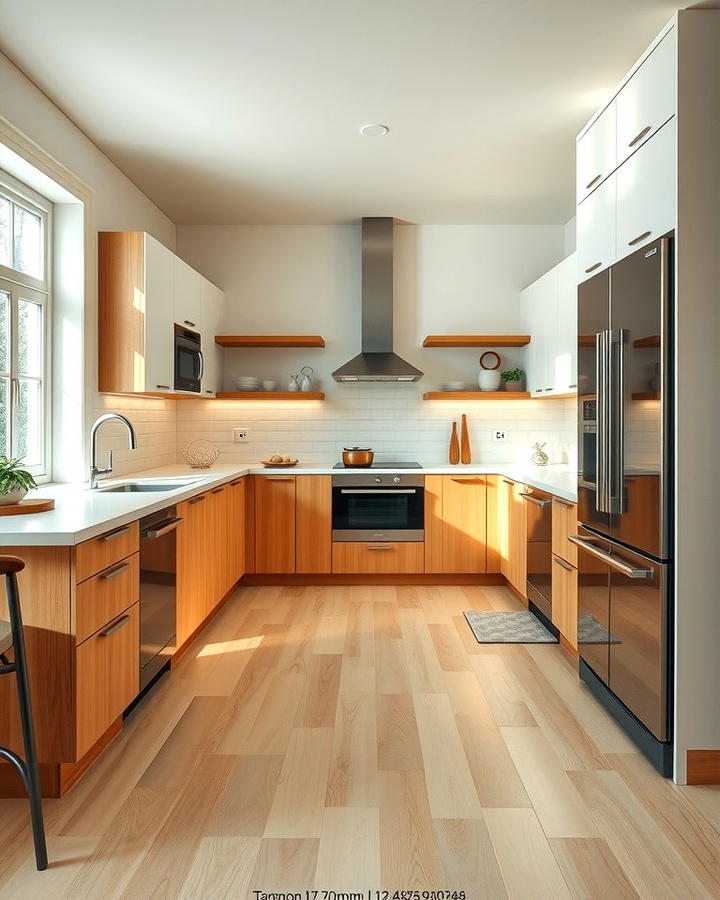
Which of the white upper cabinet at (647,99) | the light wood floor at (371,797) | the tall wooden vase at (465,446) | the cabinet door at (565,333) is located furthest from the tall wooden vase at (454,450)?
the white upper cabinet at (647,99)

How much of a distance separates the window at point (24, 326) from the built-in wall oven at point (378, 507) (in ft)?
6.72

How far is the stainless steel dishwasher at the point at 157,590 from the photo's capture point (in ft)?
9.16

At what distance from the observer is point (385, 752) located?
2.45 metres

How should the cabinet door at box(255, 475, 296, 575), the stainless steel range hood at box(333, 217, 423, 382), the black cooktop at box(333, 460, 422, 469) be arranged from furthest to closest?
the stainless steel range hood at box(333, 217, 423, 382)
the black cooktop at box(333, 460, 422, 469)
the cabinet door at box(255, 475, 296, 575)

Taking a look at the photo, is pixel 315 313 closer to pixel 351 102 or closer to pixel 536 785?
pixel 351 102

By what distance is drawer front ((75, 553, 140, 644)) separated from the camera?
2.16m

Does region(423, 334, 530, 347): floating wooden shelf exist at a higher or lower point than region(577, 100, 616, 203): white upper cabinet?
Result: lower

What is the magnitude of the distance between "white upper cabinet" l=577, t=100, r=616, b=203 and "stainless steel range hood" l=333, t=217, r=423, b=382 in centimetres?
219

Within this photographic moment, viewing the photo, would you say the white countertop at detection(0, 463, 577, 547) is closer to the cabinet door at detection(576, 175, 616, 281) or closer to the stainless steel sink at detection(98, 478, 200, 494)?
the stainless steel sink at detection(98, 478, 200, 494)

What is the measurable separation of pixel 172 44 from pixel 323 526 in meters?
A: 3.12

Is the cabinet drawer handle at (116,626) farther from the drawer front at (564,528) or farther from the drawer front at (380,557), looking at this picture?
the drawer front at (380,557)

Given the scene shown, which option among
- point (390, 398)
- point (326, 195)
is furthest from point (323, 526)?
point (326, 195)

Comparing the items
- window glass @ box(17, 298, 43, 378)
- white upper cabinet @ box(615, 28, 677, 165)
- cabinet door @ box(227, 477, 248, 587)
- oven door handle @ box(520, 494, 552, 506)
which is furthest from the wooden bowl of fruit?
white upper cabinet @ box(615, 28, 677, 165)

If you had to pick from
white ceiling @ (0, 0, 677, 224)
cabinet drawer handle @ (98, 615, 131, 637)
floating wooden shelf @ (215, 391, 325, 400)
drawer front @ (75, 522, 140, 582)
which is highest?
white ceiling @ (0, 0, 677, 224)
